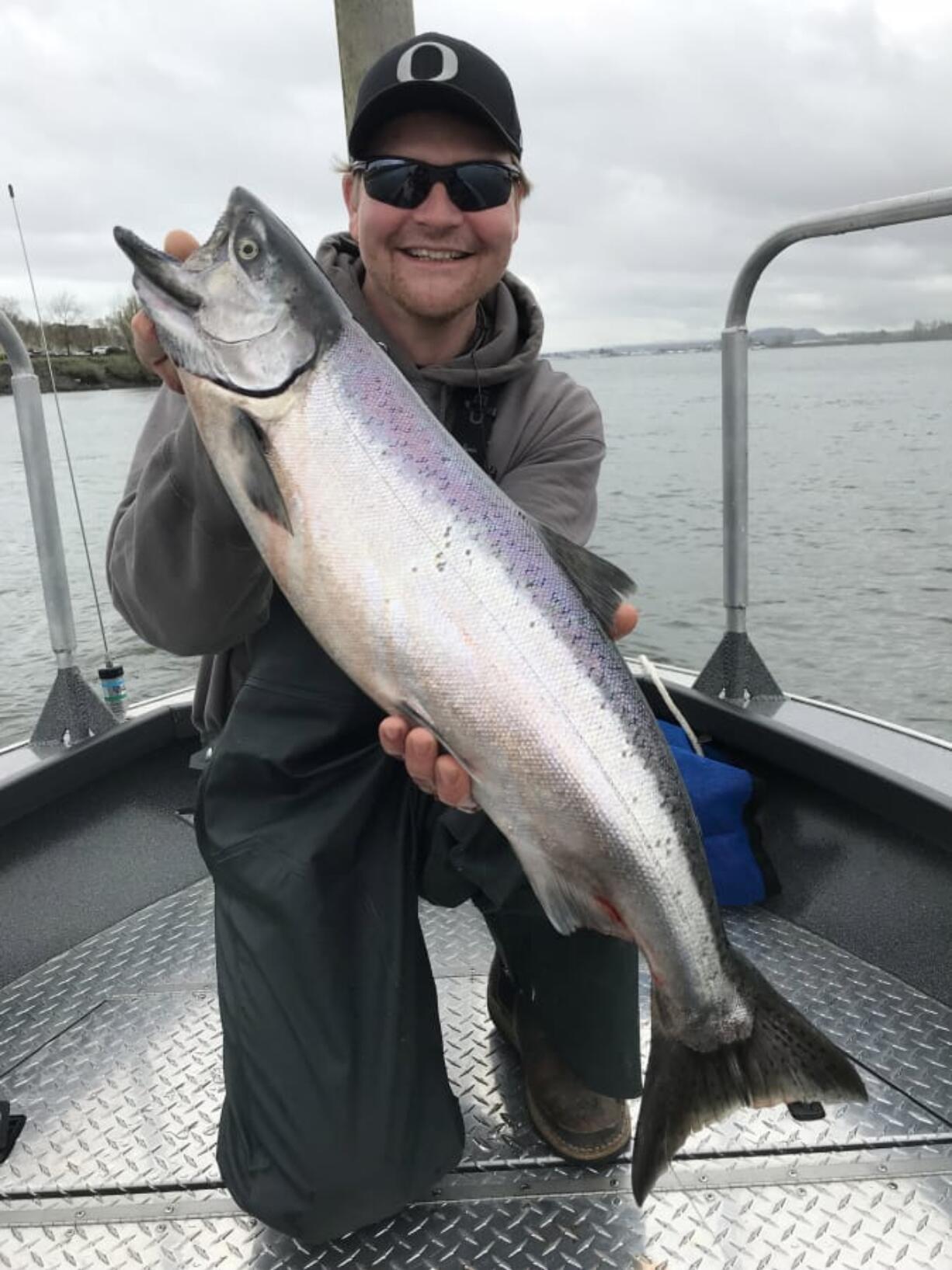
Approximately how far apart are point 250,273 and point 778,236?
6.77 ft

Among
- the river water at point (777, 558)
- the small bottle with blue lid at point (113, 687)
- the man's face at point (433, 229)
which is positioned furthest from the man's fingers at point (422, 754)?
the river water at point (777, 558)

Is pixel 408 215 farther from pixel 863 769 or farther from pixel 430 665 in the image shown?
pixel 863 769

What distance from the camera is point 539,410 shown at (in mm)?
2695

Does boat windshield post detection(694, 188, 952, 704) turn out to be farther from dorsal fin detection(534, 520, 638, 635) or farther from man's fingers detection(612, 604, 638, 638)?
dorsal fin detection(534, 520, 638, 635)

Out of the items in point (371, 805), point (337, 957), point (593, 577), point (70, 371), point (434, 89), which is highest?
point (434, 89)

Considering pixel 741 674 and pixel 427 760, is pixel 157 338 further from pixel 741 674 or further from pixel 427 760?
pixel 741 674

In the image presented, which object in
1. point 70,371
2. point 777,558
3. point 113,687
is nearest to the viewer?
point 113,687

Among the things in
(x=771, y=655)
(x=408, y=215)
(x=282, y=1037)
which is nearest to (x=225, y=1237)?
(x=282, y=1037)

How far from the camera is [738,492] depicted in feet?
11.7

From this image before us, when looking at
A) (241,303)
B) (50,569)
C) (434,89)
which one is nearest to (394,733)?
(241,303)

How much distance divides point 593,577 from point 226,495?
74 centimetres

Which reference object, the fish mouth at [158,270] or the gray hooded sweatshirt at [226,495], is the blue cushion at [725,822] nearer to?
the gray hooded sweatshirt at [226,495]

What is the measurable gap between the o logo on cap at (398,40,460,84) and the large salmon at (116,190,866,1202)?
0.74 m

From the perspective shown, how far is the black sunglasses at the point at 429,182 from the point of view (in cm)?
235
